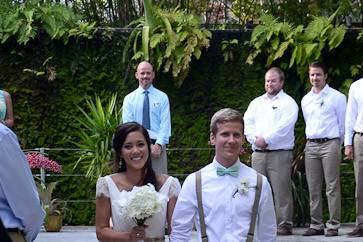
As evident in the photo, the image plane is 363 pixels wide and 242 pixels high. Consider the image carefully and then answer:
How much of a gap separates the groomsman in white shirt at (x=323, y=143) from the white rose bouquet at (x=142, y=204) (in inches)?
230

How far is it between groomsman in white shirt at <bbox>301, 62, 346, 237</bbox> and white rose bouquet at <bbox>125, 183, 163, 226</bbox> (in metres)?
5.85

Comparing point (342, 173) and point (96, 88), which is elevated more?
point (96, 88)

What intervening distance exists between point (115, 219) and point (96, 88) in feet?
25.0

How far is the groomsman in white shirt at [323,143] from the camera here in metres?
11.0

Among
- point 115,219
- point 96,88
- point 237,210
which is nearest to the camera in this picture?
point 237,210

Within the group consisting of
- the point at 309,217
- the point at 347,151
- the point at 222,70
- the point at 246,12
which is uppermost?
the point at 246,12

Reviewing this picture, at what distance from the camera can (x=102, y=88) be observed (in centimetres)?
1314

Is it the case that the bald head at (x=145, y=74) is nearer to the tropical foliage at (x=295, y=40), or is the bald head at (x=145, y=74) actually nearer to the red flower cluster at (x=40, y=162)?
the red flower cluster at (x=40, y=162)

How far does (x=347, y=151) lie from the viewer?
423 inches

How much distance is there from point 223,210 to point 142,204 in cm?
51

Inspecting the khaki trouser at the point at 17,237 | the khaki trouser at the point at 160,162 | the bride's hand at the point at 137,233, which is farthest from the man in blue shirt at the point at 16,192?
the khaki trouser at the point at 160,162

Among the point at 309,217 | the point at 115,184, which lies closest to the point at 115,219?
the point at 115,184

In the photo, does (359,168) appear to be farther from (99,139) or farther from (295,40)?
(99,139)

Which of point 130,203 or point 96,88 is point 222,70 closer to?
point 96,88
